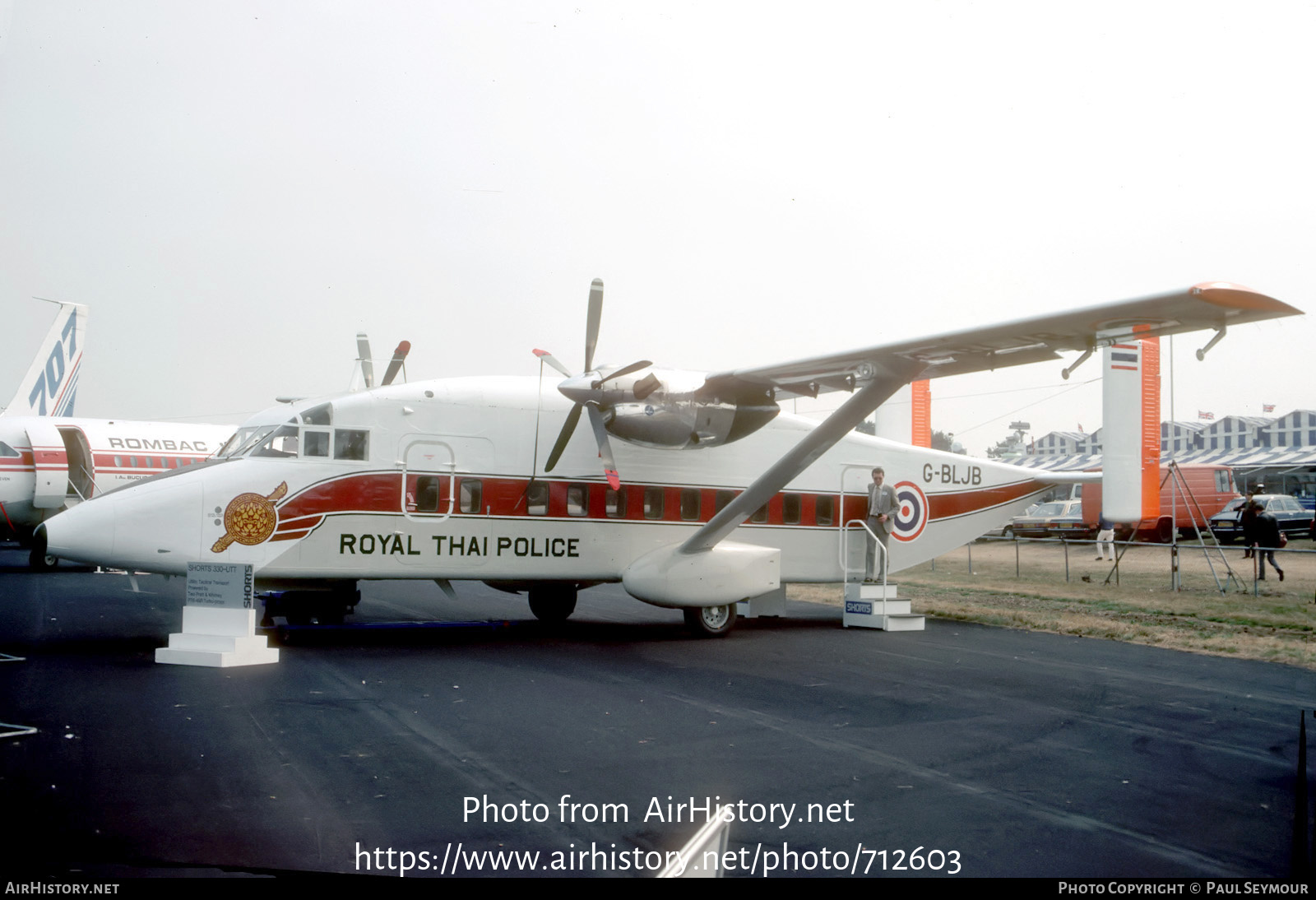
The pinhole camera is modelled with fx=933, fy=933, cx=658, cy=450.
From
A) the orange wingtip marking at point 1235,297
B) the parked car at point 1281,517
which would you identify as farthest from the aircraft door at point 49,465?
the parked car at point 1281,517

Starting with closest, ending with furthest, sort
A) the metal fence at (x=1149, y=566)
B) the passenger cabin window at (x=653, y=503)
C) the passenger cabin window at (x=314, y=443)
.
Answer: the passenger cabin window at (x=314, y=443) → the passenger cabin window at (x=653, y=503) → the metal fence at (x=1149, y=566)

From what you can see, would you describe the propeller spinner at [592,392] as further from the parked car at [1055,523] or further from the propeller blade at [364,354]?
the parked car at [1055,523]

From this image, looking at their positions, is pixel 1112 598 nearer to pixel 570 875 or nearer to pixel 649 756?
pixel 649 756

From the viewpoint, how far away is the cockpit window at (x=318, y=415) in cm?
1090

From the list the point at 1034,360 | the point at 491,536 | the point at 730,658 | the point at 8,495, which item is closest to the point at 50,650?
the point at 491,536

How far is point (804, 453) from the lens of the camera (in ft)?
38.2

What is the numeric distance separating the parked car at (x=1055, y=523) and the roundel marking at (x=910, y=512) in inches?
718

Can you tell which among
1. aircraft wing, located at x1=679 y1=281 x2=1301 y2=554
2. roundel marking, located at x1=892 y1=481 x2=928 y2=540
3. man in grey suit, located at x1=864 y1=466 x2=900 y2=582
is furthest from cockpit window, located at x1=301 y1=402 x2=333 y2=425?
roundel marking, located at x1=892 y1=481 x2=928 y2=540

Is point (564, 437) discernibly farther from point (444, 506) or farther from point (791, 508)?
point (791, 508)

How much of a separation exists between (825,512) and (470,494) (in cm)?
561

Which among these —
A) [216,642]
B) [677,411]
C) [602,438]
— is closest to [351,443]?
[216,642]

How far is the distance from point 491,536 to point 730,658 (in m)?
3.33

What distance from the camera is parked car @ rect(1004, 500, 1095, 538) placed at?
108 ft

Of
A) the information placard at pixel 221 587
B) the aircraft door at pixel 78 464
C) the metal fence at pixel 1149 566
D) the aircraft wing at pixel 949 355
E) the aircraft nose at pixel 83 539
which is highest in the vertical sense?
the aircraft wing at pixel 949 355
